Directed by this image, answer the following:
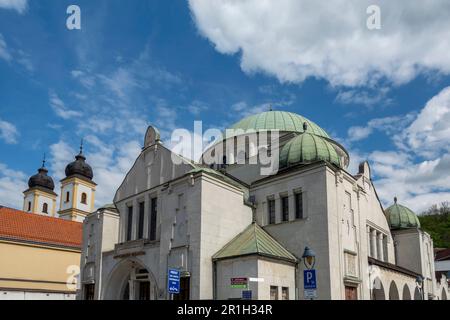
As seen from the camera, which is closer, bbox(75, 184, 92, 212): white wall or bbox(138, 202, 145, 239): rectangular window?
bbox(138, 202, 145, 239): rectangular window

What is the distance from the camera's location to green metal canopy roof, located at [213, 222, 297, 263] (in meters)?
23.4

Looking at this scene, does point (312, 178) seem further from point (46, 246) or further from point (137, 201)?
point (46, 246)

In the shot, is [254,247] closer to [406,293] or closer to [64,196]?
[406,293]

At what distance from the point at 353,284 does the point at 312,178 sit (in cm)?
624

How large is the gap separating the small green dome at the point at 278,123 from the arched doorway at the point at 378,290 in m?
13.2

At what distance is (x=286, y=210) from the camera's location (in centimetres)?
2720

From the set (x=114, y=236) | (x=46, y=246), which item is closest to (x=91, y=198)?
(x=46, y=246)

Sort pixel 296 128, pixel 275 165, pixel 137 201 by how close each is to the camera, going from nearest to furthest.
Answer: pixel 275 165 < pixel 137 201 < pixel 296 128

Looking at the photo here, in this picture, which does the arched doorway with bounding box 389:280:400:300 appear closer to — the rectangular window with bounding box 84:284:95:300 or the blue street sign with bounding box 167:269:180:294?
the blue street sign with bounding box 167:269:180:294

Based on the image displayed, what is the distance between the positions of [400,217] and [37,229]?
113 feet

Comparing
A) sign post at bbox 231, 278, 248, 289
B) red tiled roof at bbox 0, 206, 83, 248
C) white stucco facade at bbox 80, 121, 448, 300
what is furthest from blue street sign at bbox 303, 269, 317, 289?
red tiled roof at bbox 0, 206, 83, 248

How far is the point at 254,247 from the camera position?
918 inches

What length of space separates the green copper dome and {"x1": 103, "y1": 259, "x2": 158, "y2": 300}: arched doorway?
21198 mm
